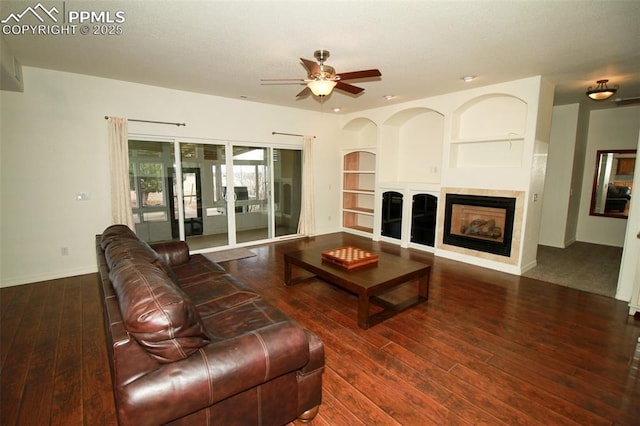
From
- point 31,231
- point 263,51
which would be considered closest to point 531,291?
point 263,51

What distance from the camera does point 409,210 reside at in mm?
5793

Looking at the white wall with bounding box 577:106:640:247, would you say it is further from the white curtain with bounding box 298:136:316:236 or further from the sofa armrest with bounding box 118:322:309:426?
the sofa armrest with bounding box 118:322:309:426

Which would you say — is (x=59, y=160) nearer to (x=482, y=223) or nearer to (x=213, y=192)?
(x=213, y=192)

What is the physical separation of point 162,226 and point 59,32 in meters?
2.91

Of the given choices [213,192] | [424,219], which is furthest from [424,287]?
[213,192]

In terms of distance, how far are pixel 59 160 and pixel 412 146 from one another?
19.6 ft

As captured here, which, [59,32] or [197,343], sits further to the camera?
[59,32]

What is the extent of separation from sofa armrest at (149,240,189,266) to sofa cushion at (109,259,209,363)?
1.78 meters

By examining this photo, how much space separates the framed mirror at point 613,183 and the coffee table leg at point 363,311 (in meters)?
6.25

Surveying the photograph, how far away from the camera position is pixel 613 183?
590cm

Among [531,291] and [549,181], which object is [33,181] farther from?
[549,181]

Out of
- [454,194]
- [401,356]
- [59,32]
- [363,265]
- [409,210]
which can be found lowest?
[401,356]

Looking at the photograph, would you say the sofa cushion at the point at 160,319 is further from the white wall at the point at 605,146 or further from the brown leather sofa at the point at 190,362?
the white wall at the point at 605,146

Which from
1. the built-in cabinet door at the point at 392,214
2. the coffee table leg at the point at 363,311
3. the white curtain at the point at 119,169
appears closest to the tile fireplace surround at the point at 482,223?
the built-in cabinet door at the point at 392,214
